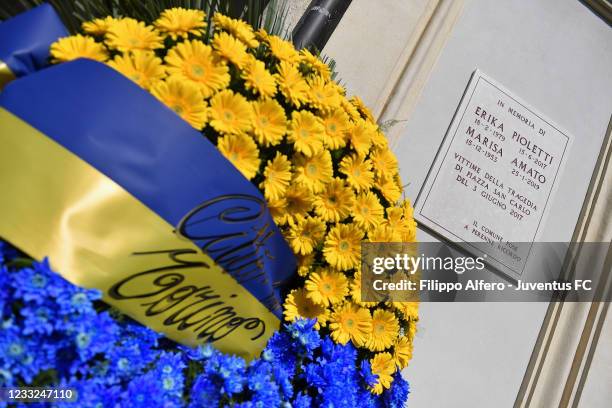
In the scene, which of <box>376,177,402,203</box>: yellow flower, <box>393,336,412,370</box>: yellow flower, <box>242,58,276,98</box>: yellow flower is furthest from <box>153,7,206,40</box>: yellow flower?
<box>393,336,412,370</box>: yellow flower

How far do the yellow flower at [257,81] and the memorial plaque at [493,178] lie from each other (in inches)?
91.5

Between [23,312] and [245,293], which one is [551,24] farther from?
[23,312]

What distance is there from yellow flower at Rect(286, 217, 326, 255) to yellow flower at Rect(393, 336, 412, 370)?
0.49 m

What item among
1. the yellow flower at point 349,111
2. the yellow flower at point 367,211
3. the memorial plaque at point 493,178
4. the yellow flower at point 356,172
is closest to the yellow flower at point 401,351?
the yellow flower at point 367,211

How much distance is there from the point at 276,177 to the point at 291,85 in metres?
0.30

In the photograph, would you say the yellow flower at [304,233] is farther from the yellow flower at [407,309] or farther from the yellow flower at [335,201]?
the yellow flower at [407,309]

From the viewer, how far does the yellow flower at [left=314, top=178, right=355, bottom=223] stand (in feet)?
5.10

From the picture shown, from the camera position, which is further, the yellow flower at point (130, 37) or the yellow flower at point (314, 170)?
the yellow flower at point (314, 170)

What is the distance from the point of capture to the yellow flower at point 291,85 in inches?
60.5

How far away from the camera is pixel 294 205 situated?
1.52 m

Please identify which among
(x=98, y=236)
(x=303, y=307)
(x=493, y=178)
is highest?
→ (x=493, y=178)

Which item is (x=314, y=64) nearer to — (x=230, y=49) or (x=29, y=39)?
(x=230, y=49)

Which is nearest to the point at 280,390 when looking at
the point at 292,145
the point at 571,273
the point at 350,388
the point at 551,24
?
the point at 350,388

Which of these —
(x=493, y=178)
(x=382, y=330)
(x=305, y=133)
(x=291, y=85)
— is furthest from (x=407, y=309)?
(x=493, y=178)
